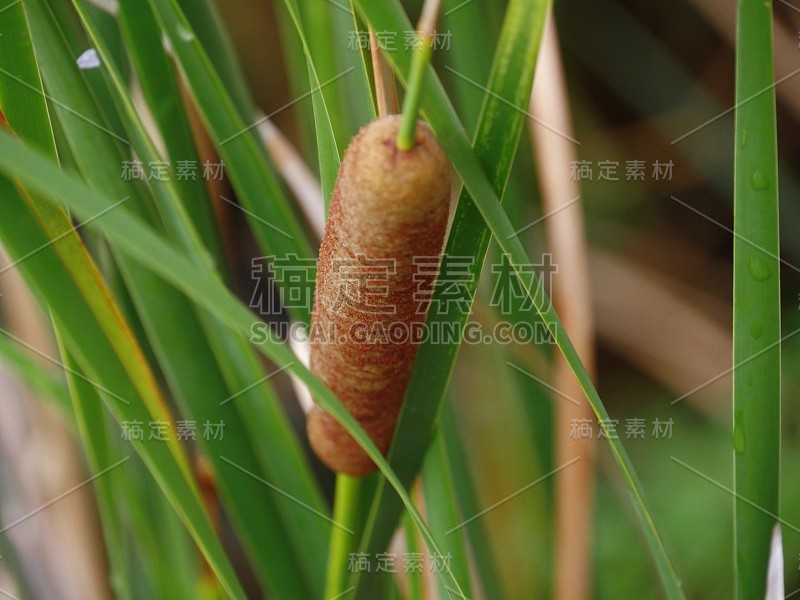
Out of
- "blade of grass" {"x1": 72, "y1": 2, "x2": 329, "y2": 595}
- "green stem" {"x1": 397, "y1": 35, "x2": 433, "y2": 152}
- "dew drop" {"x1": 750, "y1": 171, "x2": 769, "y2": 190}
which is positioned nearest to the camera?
"green stem" {"x1": 397, "y1": 35, "x2": 433, "y2": 152}

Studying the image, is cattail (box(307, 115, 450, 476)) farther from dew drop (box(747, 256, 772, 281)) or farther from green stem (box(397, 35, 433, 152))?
dew drop (box(747, 256, 772, 281))

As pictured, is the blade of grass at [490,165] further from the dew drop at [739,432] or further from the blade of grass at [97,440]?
the blade of grass at [97,440]

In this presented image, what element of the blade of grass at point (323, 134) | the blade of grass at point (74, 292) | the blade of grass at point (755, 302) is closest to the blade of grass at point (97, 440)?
the blade of grass at point (74, 292)

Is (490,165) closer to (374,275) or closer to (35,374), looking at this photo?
(374,275)

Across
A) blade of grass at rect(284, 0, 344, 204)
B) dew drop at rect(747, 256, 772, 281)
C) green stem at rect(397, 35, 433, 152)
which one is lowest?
dew drop at rect(747, 256, 772, 281)

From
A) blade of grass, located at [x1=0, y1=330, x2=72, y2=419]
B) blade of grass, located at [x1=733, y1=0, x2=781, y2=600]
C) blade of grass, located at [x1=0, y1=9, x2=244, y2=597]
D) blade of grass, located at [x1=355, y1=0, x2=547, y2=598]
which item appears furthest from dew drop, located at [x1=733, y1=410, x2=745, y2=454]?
blade of grass, located at [x1=0, y1=330, x2=72, y2=419]

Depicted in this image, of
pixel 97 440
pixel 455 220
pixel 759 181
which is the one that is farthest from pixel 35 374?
pixel 759 181

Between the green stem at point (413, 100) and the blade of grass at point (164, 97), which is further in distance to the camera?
the blade of grass at point (164, 97)

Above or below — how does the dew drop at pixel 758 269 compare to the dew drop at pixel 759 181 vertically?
below

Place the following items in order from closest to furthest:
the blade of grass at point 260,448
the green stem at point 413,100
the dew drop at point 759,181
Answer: the green stem at point 413,100 → the dew drop at point 759,181 → the blade of grass at point 260,448
